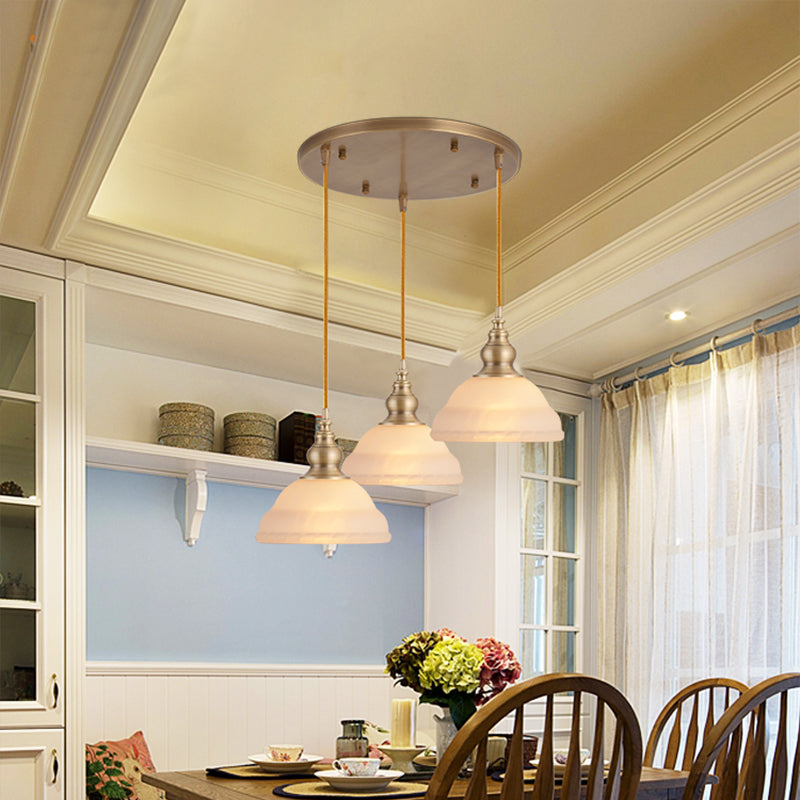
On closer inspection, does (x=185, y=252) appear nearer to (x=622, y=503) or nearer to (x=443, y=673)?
(x=443, y=673)

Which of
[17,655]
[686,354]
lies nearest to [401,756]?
[17,655]

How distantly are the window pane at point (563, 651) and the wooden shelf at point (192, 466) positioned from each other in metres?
0.81

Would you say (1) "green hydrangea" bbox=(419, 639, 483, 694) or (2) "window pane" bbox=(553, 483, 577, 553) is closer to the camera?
(1) "green hydrangea" bbox=(419, 639, 483, 694)

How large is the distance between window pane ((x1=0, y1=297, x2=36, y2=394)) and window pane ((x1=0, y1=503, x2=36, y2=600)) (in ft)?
1.19

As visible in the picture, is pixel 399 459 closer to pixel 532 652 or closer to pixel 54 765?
pixel 54 765

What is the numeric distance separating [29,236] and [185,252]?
19.1 inches

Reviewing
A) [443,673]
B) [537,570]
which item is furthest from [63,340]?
[537,570]

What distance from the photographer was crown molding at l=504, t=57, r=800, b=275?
2.74 meters

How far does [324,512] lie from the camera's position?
2.41 meters

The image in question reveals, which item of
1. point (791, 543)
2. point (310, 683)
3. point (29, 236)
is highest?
point (29, 236)

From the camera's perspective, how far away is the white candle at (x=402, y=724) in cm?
255

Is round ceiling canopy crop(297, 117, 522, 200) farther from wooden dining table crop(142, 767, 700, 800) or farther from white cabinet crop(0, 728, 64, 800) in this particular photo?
white cabinet crop(0, 728, 64, 800)

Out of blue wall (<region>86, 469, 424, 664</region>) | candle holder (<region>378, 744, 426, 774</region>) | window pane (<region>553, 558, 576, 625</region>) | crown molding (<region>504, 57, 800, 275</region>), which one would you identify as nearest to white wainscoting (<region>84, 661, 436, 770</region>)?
blue wall (<region>86, 469, 424, 664</region>)

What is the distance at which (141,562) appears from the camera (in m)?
3.46
